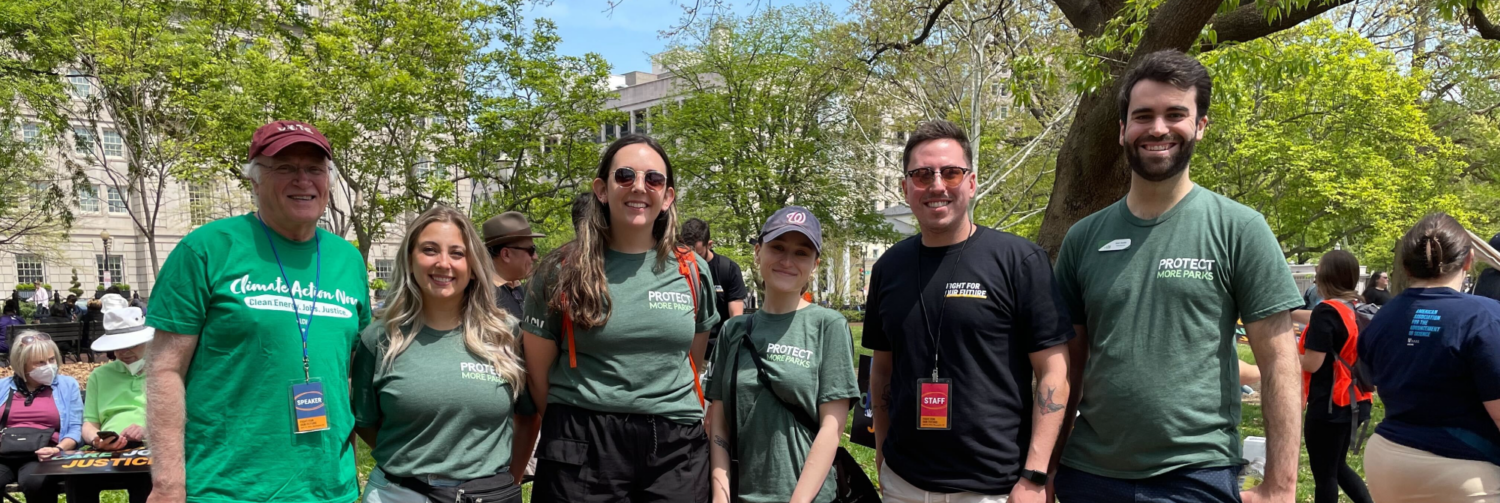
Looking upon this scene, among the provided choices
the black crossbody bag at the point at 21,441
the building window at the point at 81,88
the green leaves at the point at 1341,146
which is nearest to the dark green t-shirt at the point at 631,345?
the black crossbody bag at the point at 21,441

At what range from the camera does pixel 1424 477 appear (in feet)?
12.5

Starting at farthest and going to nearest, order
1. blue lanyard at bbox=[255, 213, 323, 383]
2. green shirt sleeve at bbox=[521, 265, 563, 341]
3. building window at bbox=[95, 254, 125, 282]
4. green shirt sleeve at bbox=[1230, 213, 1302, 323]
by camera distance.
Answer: building window at bbox=[95, 254, 125, 282]
green shirt sleeve at bbox=[521, 265, 563, 341]
blue lanyard at bbox=[255, 213, 323, 383]
green shirt sleeve at bbox=[1230, 213, 1302, 323]

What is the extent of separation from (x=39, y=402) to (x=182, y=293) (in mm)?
4778

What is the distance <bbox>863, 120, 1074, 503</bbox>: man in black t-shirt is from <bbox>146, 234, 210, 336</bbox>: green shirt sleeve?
212 centimetres

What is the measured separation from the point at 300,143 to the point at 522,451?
1.42 meters

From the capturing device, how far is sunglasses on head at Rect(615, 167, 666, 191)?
3189 mm

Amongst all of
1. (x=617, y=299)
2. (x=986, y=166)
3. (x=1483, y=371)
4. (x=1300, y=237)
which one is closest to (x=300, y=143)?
(x=617, y=299)

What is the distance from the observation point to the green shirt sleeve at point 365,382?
3250 millimetres

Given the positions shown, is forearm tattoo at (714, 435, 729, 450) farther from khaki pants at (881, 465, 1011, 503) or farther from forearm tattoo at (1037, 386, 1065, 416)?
forearm tattoo at (1037, 386, 1065, 416)

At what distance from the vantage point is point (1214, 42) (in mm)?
6535

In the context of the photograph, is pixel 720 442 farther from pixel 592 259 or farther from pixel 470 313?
pixel 470 313

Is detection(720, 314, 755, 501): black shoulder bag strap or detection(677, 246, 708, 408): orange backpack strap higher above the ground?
detection(677, 246, 708, 408): orange backpack strap

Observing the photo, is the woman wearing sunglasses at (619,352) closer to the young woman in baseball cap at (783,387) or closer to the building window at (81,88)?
the young woman in baseball cap at (783,387)

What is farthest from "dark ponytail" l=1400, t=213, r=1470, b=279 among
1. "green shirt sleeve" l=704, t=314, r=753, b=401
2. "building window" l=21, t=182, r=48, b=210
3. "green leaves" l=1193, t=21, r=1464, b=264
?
"building window" l=21, t=182, r=48, b=210
